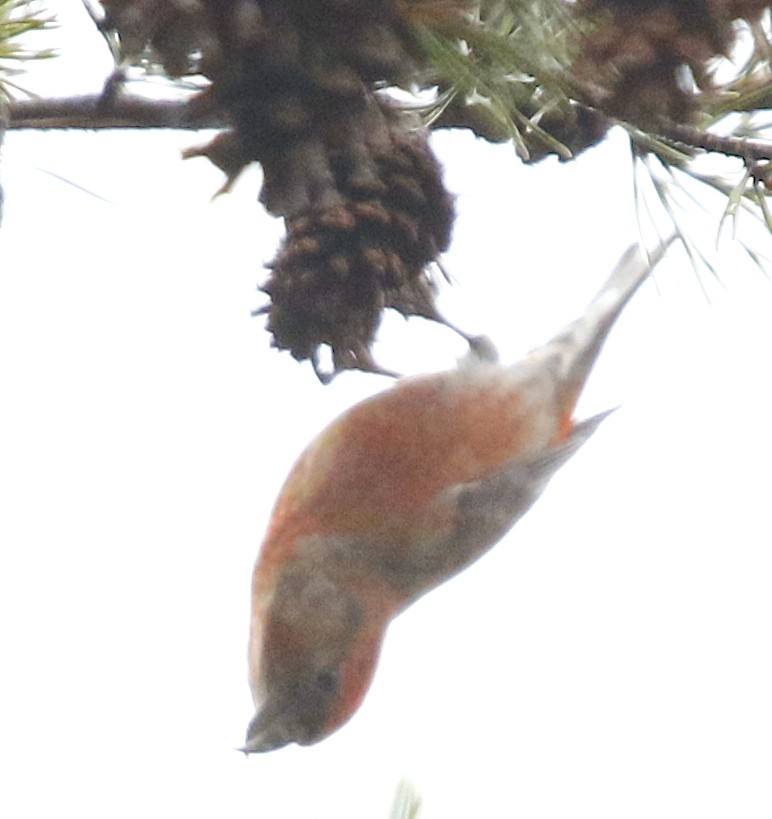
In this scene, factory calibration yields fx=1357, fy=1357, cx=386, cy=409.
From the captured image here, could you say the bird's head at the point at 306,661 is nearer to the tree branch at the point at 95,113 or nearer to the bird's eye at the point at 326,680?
the bird's eye at the point at 326,680

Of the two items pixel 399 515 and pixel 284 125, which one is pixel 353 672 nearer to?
pixel 399 515

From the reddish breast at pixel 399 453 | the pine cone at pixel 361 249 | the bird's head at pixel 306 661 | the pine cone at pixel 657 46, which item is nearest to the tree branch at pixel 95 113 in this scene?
the pine cone at pixel 361 249

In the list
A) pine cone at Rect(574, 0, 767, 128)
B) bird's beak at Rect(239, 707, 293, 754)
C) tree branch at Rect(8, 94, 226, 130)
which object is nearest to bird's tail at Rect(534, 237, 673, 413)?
bird's beak at Rect(239, 707, 293, 754)

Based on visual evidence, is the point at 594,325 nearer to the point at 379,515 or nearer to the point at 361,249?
the point at 379,515

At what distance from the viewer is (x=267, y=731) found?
2.12m

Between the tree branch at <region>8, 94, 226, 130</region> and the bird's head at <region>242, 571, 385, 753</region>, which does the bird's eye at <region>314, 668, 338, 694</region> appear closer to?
the bird's head at <region>242, 571, 385, 753</region>

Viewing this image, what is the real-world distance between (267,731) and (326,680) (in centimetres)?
12

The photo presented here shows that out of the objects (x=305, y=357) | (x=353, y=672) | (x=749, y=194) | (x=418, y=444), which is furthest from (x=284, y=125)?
(x=353, y=672)

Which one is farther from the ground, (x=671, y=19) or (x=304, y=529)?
(x=304, y=529)

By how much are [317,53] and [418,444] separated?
3.79 feet

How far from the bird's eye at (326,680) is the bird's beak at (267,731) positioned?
0.08m

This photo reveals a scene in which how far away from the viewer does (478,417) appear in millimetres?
2051

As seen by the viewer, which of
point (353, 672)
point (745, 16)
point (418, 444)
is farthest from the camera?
point (353, 672)

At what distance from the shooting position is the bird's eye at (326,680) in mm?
2105
